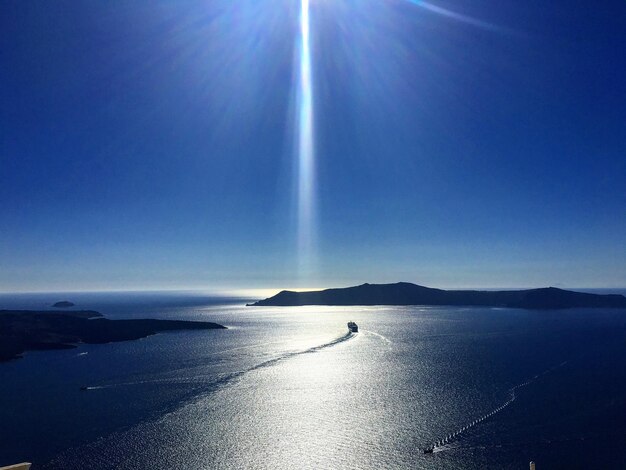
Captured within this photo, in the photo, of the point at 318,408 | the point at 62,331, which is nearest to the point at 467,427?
the point at 318,408

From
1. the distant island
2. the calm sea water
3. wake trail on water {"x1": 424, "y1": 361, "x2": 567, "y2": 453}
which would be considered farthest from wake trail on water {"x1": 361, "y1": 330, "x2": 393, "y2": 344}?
the distant island

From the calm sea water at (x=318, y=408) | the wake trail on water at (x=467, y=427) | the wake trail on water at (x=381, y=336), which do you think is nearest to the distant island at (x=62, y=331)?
the calm sea water at (x=318, y=408)

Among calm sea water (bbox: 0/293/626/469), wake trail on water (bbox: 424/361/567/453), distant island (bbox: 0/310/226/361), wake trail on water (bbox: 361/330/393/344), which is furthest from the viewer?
wake trail on water (bbox: 361/330/393/344)

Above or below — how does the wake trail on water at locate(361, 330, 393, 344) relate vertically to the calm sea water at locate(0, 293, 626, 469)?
above

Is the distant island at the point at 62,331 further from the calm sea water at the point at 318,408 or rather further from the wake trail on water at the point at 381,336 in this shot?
the wake trail on water at the point at 381,336

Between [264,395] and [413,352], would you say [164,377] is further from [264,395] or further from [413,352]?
[413,352]

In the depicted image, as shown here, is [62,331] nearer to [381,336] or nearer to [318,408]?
[381,336]

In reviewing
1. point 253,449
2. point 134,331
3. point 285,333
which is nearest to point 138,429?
point 253,449

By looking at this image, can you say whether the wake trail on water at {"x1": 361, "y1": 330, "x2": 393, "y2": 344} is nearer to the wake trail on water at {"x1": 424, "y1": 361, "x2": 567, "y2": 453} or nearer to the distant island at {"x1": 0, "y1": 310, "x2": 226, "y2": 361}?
the wake trail on water at {"x1": 424, "y1": 361, "x2": 567, "y2": 453}
